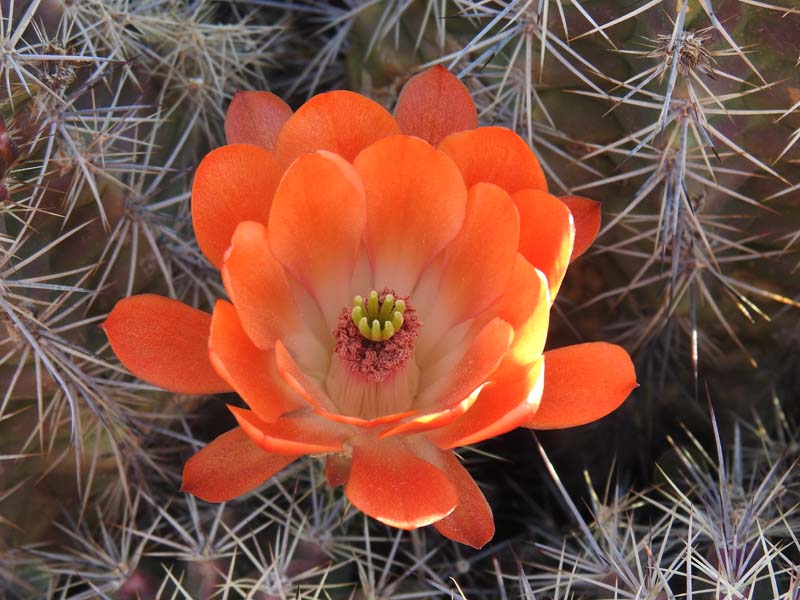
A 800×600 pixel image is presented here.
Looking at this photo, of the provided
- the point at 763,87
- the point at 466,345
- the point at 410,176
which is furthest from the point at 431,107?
the point at 763,87

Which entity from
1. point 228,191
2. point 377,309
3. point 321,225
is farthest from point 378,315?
point 228,191

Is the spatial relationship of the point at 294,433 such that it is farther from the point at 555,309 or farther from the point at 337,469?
the point at 555,309

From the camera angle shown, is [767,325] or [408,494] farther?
[767,325]

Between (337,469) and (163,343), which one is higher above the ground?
(163,343)

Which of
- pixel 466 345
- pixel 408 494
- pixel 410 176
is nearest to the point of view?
pixel 408 494

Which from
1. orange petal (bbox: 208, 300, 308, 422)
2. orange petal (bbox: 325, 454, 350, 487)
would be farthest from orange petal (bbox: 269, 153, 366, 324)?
orange petal (bbox: 325, 454, 350, 487)

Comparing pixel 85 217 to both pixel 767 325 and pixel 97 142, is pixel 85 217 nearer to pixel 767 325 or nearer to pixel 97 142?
pixel 97 142

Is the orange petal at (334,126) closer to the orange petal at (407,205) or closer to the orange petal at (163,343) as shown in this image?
the orange petal at (407,205)

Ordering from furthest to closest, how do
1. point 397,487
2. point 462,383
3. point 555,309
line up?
1. point 555,309
2. point 462,383
3. point 397,487

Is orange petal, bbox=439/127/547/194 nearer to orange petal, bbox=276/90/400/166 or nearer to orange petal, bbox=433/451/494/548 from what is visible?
orange petal, bbox=276/90/400/166
